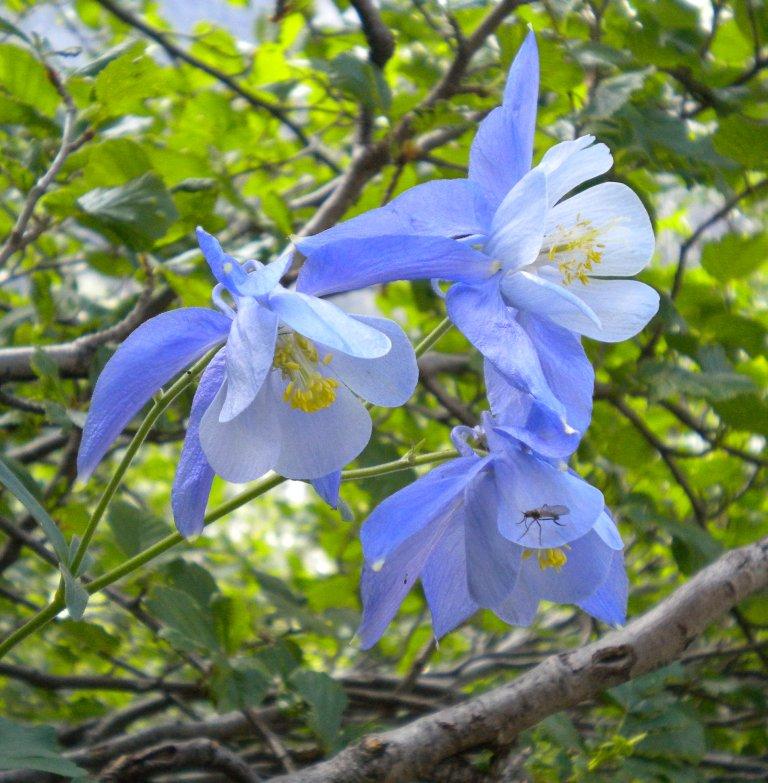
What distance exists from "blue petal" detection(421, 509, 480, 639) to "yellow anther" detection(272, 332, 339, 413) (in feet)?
0.54

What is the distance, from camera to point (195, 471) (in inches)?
29.8

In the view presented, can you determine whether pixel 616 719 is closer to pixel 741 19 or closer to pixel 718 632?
pixel 718 632

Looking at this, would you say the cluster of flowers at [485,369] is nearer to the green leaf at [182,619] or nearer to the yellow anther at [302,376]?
the yellow anther at [302,376]

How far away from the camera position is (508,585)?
82 cm

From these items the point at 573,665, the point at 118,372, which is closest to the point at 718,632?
the point at 573,665

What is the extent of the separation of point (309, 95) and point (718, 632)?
140 centimetres

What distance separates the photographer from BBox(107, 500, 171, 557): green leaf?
4.52 feet

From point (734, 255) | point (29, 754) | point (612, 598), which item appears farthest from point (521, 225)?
point (734, 255)

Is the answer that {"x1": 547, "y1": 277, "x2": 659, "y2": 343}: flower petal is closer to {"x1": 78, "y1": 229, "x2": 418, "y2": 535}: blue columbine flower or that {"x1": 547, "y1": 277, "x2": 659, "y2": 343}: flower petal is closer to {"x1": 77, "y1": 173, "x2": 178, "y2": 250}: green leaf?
{"x1": 78, "y1": 229, "x2": 418, "y2": 535}: blue columbine flower

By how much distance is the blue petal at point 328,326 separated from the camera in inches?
25.9

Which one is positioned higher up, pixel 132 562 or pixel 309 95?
pixel 132 562

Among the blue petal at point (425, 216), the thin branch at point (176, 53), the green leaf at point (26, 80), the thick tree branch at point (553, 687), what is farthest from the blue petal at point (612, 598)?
the thin branch at point (176, 53)

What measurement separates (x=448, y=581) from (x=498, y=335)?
25 centimetres

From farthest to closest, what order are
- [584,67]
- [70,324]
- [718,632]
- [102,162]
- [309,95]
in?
[309,95] < [70,324] < [718,632] < [584,67] < [102,162]
